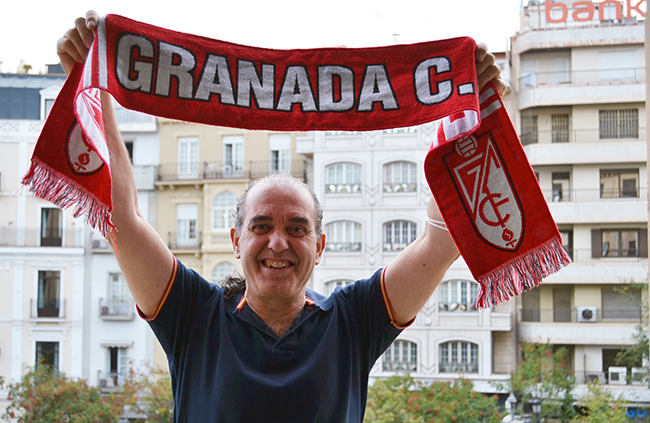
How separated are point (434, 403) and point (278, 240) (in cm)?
588

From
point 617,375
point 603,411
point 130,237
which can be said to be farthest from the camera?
point 617,375

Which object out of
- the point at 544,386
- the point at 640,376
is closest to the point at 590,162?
the point at 640,376

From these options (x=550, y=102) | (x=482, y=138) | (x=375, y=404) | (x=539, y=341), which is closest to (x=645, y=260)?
(x=539, y=341)

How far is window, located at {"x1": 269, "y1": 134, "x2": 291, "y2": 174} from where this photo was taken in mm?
11445

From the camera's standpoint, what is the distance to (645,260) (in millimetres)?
10438

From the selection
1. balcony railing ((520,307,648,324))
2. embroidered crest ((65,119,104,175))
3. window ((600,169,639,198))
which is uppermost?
window ((600,169,639,198))

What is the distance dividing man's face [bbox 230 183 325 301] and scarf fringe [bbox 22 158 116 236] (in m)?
0.30

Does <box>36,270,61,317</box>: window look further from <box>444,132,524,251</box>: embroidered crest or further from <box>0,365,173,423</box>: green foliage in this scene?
<box>444,132,524,251</box>: embroidered crest

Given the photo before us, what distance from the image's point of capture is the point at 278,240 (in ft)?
4.47

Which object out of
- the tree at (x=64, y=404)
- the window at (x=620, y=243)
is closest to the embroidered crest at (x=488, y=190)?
the tree at (x=64, y=404)

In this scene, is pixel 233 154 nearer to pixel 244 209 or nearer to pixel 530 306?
pixel 530 306

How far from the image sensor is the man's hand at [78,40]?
4.32 ft

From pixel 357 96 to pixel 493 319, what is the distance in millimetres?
9984

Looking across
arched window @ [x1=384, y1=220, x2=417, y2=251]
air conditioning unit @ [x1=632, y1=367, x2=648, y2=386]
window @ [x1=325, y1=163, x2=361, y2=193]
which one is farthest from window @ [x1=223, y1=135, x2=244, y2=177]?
air conditioning unit @ [x1=632, y1=367, x2=648, y2=386]
